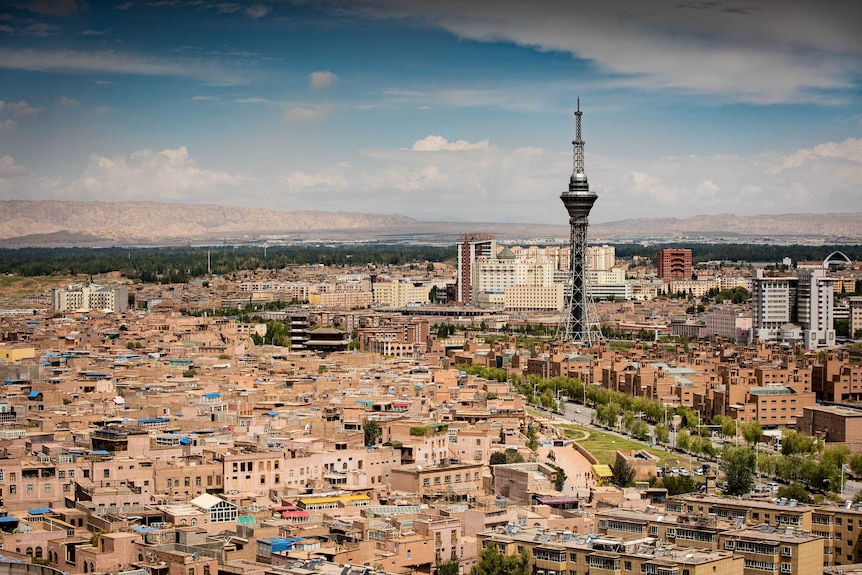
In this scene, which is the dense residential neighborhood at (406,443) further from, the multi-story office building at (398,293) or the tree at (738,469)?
the multi-story office building at (398,293)

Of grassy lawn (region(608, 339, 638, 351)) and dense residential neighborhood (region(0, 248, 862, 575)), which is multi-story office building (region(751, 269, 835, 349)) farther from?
grassy lawn (region(608, 339, 638, 351))

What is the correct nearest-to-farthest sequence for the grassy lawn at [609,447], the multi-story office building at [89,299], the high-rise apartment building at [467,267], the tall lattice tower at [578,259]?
the grassy lawn at [609,447], the tall lattice tower at [578,259], the multi-story office building at [89,299], the high-rise apartment building at [467,267]

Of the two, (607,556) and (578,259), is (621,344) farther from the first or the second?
(607,556)

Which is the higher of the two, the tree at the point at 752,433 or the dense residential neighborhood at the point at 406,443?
the dense residential neighborhood at the point at 406,443

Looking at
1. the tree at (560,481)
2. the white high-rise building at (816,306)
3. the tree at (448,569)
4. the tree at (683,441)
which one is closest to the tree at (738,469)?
the tree at (683,441)

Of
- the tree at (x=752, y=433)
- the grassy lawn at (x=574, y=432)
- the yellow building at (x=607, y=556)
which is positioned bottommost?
the tree at (x=752, y=433)

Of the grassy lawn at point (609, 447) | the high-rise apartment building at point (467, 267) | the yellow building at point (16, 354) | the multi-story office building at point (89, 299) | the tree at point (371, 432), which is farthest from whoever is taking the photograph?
the high-rise apartment building at point (467, 267)
